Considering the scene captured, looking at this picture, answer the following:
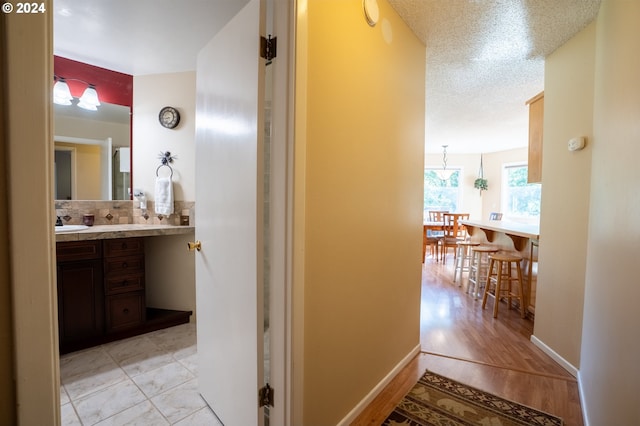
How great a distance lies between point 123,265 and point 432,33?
2.94m

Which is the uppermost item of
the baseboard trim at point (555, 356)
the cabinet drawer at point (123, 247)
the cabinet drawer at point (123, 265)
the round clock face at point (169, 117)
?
the round clock face at point (169, 117)

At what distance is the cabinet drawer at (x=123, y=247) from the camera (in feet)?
7.28

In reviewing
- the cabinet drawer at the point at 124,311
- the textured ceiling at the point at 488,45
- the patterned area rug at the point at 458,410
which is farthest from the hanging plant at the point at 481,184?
the cabinet drawer at the point at 124,311

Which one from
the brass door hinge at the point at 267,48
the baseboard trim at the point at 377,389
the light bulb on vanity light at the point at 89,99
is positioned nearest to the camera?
the brass door hinge at the point at 267,48

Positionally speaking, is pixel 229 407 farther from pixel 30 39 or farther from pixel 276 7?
pixel 276 7

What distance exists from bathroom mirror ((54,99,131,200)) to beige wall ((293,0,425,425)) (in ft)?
7.79

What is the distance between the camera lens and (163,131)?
2.67 m

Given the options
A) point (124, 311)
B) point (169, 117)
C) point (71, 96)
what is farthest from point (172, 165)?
point (124, 311)

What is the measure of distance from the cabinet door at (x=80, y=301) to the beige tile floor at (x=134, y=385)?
0.49 ft

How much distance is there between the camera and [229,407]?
1.36m

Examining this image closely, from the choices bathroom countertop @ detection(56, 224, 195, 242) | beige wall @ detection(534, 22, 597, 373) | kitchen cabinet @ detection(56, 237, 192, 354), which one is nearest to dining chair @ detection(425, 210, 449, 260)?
beige wall @ detection(534, 22, 597, 373)

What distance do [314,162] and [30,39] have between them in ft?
2.77

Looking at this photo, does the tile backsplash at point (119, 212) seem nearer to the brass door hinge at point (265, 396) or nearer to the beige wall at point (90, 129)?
the beige wall at point (90, 129)

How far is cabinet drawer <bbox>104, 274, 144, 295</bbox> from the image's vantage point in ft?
7.29
